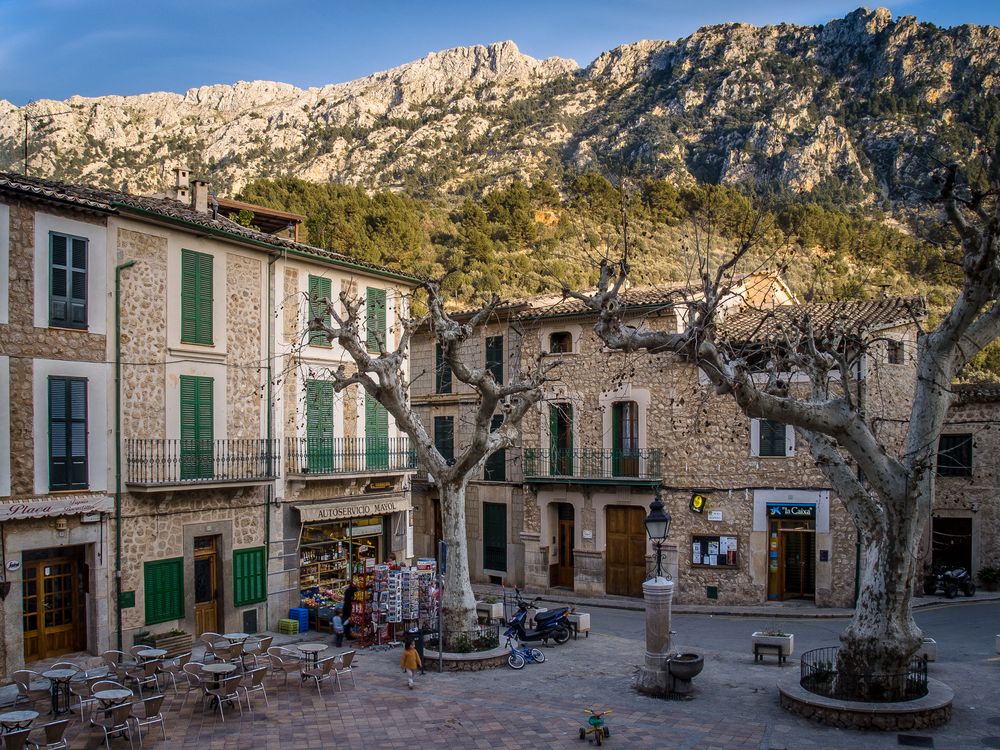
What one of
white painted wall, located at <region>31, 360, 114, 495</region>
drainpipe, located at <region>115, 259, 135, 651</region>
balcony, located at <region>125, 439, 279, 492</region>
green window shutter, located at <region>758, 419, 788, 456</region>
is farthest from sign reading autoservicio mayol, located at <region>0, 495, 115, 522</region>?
green window shutter, located at <region>758, 419, 788, 456</region>

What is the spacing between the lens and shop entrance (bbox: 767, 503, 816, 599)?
82.8ft

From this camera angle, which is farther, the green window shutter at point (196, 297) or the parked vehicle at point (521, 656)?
the green window shutter at point (196, 297)

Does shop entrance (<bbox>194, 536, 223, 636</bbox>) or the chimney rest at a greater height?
the chimney

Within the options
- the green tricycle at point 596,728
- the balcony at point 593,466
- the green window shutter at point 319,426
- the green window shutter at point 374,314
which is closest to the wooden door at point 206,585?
the green window shutter at point 319,426

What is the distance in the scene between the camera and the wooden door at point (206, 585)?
19641mm

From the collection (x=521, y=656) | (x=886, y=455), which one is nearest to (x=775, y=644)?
(x=521, y=656)

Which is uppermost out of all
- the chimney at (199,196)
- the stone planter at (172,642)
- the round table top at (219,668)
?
the chimney at (199,196)

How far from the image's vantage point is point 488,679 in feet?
54.1

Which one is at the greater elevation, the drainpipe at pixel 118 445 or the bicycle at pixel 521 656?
the drainpipe at pixel 118 445

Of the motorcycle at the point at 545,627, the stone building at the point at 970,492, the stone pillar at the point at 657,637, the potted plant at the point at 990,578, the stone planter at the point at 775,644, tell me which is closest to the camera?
the stone pillar at the point at 657,637

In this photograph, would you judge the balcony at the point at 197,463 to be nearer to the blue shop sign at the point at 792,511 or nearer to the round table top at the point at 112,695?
the round table top at the point at 112,695

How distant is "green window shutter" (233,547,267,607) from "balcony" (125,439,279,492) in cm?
185

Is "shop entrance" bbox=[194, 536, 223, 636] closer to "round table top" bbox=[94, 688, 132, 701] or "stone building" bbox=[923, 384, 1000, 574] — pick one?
"round table top" bbox=[94, 688, 132, 701]

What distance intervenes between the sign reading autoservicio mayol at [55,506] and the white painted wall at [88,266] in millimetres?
3456
